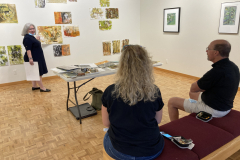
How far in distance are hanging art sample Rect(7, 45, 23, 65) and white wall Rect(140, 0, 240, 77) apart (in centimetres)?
371

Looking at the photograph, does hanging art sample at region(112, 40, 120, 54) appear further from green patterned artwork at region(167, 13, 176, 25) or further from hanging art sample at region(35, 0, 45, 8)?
hanging art sample at region(35, 0, 45, 8)

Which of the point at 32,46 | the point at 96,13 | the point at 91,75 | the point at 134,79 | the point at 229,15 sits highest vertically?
the point at 96,13

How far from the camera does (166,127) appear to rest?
1.95 m

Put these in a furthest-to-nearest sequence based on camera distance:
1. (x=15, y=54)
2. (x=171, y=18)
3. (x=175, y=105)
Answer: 1. (x=171, y=18)
2. (x=15, y=54)
3. (x=175, y=105)

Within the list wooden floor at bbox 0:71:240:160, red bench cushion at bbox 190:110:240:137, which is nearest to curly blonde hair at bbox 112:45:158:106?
wooden floor at bbox 0:71:240:160

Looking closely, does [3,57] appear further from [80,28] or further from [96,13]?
[96,13]

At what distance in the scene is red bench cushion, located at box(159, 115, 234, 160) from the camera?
1.65m

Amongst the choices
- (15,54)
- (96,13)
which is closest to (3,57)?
(15,54)

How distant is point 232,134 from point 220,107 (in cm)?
32

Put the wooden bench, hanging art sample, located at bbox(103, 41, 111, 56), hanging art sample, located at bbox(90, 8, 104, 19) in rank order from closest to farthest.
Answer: the wooden bench, hanging art sample, located at bbox(90, 8, 104, 19), hanging art sample, located at bbox(103, 41, 111, 56)

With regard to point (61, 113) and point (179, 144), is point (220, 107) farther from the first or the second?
point (61, 113)

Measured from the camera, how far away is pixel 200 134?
1810 mm

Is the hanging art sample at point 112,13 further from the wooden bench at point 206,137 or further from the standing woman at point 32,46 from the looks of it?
the wooden bench at point 206,137

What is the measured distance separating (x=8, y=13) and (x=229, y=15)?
4.90m
